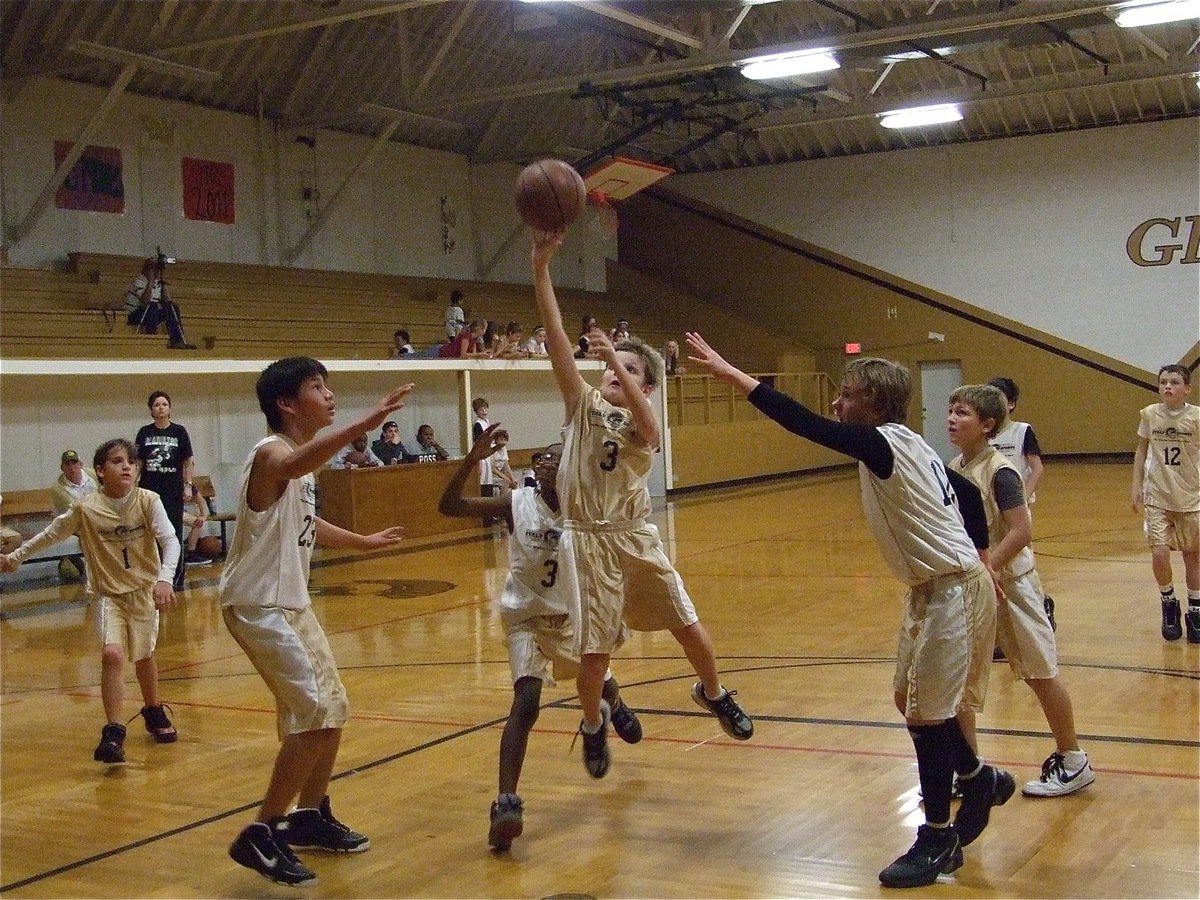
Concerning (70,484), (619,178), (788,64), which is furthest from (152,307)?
(619,178)

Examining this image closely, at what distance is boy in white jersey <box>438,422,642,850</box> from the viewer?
4.29 m

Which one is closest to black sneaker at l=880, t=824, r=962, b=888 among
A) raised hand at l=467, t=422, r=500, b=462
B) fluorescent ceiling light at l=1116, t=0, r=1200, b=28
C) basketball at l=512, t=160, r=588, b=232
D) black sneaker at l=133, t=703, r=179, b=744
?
raised hand at l=467, t=422, r=500, b=462

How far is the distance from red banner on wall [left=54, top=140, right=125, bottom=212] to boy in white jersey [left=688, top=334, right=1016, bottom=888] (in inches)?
593

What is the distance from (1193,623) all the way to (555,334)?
4.64 meters

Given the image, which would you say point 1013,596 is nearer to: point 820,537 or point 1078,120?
point 820,537

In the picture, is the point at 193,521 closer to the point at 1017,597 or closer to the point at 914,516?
the point at 1017,597

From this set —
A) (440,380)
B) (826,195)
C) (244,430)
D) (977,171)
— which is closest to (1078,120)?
(977,171)

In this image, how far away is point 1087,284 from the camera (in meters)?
22.9

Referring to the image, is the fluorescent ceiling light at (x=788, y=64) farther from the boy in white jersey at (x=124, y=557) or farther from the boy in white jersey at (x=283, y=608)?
the boy in white jersey at (x=283, y=608)

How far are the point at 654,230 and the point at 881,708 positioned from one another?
74.1 feet

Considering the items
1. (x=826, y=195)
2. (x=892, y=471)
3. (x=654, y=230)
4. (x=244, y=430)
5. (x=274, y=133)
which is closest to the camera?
(x=892, y=471)

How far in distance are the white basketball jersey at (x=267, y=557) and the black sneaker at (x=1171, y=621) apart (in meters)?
5.15

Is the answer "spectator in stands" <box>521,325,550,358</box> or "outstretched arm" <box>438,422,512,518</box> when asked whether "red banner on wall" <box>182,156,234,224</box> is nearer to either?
"spectator in stands" <box>521,325,550,358</box>

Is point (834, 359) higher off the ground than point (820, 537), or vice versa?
point (834, 359)
